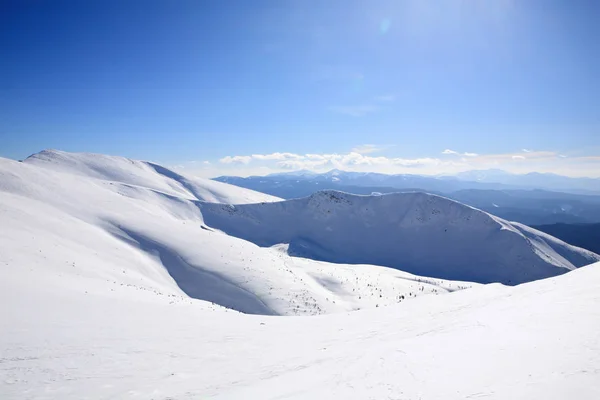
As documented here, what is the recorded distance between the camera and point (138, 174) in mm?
125562

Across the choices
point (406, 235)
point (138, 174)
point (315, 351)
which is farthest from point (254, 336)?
point (138, 174)

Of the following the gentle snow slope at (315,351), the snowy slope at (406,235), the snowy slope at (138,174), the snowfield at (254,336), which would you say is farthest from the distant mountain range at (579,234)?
the gentle snow slope at (315,351)

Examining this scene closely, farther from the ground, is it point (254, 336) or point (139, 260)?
point (254, 336)

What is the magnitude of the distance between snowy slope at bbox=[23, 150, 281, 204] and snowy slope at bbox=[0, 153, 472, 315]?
5238cm

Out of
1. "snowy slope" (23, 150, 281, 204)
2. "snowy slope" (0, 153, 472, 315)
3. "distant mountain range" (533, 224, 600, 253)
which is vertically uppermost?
"snowy slope" (23, 150, 281, 204)

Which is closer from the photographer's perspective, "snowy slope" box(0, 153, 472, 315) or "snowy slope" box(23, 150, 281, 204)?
"snowy slope" box(0, 153, 472, 315)

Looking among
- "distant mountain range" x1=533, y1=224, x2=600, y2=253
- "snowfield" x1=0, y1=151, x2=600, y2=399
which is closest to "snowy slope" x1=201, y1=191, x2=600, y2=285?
"snowfield" x1=0, y1=151, x2=600, y2=399

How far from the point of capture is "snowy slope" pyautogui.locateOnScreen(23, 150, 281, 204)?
4250 inches

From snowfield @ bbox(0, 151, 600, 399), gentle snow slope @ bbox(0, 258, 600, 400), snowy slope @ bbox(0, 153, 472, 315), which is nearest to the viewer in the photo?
gentle snow slope @ bbox(0, 258, 600, 400)

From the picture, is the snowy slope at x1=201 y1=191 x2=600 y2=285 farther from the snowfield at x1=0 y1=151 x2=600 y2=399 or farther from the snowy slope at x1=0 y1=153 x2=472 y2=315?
the snowfield at x1=0 y1=151 x2=600 y2=399

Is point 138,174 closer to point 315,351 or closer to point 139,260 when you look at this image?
point 139,260

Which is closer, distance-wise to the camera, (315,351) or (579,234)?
(315,351)

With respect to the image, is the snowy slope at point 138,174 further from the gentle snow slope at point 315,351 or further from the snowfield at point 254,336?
the gentle snow slope at point 315,351

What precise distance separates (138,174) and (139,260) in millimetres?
→ 101060
